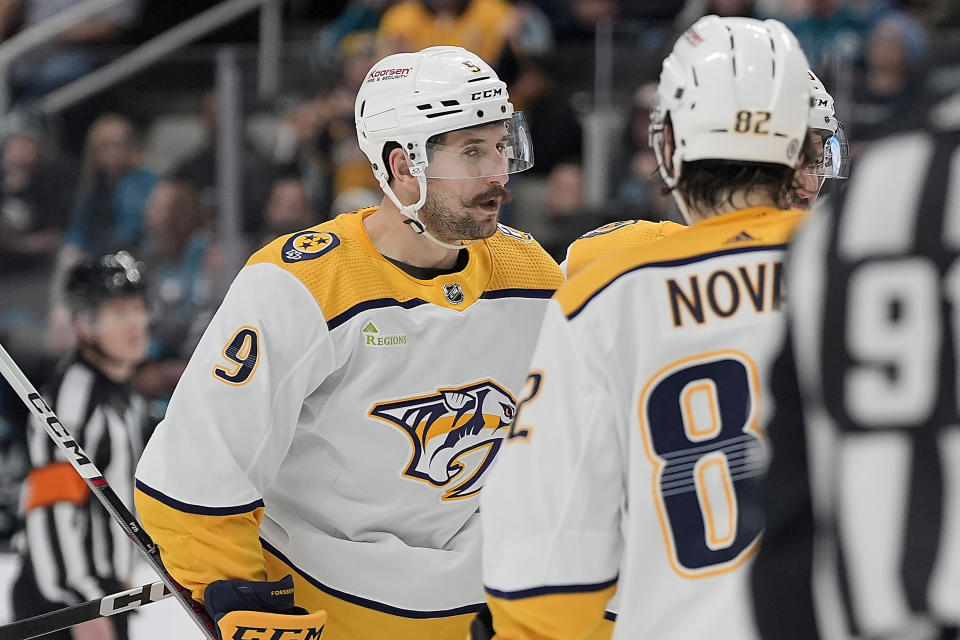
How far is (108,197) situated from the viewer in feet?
18.2

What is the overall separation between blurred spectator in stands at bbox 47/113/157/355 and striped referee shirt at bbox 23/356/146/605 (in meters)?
2.03

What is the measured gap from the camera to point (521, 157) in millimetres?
2182

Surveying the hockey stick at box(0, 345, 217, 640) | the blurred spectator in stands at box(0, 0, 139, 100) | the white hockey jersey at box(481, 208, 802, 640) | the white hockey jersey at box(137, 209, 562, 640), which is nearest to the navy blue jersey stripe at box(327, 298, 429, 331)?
the white hockey jersey at box(137, 209, 562, 640)

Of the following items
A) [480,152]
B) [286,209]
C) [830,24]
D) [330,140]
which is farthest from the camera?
[330,140]

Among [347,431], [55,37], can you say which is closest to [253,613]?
[347,431]

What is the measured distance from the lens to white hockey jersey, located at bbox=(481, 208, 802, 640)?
1391 millimetres

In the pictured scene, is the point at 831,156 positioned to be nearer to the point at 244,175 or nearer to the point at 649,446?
the point at 649,446

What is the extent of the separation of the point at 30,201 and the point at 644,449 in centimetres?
468

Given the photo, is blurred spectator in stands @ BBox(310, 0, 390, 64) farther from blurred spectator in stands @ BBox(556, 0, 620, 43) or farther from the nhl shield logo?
the nhl shield logo

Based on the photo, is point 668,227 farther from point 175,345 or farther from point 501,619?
point 175,345

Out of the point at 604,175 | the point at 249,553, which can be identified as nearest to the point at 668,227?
the point at 249,553

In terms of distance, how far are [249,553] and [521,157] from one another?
2.51ft

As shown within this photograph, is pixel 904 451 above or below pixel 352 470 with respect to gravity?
above

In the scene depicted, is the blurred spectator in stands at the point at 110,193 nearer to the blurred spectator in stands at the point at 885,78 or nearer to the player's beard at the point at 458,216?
the blurred spectator in stands at the point at 885,78
